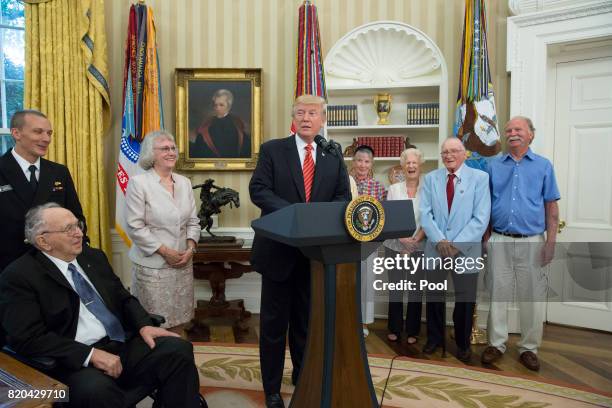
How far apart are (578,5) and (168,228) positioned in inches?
135

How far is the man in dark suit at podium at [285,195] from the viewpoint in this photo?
2184 mm

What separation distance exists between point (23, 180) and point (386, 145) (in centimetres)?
288

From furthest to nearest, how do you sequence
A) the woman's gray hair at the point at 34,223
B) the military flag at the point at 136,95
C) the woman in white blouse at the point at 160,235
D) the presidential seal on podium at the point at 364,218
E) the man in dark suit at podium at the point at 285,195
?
the military flag at the point at 136,95 < the woman in white blouse at the point at 160,235 < the man in dark suit at podium at the point at 285,195 < the woman's gray hair at the point at 34,223 < the presidential seal on podium at the point at 364,218

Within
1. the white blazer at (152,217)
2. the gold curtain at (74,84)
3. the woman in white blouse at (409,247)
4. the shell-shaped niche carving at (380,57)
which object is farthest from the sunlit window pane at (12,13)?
the woman in white blouse at (409,247)

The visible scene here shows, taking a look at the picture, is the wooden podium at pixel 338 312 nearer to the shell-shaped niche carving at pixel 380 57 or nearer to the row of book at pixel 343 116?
the row of book at pixel 343 116

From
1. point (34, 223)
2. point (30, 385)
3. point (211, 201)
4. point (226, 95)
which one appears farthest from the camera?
point (226, 95)

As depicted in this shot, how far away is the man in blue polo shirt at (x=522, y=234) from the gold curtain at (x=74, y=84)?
10.4 ft

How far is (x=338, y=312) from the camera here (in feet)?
5.65

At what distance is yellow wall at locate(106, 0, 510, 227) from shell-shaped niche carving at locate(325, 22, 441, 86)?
13 cm

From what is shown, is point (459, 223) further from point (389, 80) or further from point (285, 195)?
point (389, 80)

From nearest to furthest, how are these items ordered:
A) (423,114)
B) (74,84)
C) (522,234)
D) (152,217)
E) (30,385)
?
(30,385), (152,217), (522,234), (74,84), (423,114)

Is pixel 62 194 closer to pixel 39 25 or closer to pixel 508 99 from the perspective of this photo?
pixel 39 25

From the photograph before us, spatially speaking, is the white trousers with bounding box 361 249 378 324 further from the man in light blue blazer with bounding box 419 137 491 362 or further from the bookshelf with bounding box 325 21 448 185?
the bookshelf with bounding box 325 21 448 185

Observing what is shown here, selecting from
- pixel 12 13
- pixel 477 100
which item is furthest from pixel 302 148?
pixel 12 13
